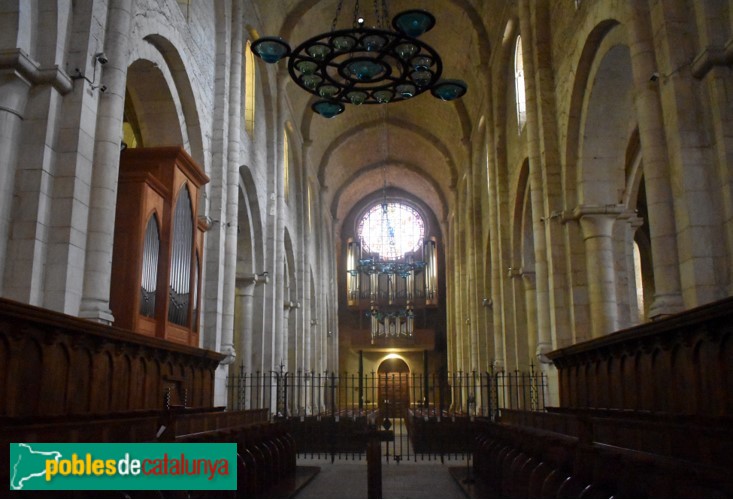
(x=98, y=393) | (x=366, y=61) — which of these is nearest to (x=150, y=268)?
(x=98, y=393)

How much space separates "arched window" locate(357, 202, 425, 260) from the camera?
41.8 metres

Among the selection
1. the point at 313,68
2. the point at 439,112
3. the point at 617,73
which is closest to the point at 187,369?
the point at 313,68

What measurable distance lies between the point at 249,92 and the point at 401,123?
45.9 ft

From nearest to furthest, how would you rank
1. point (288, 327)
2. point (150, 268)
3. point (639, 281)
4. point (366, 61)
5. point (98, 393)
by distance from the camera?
point (98, 393) < point (366, 61) < point (150, 268) < point (639, 281) < point (288, 327)

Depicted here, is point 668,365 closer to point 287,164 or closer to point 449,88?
point 449,88

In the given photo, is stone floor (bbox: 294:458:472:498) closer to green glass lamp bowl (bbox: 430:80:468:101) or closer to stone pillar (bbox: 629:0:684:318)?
stone pillar (bbox: 629:0:684:318)

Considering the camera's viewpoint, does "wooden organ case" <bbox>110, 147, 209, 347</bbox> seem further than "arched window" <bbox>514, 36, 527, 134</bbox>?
No

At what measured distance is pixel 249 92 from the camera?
19141 mm

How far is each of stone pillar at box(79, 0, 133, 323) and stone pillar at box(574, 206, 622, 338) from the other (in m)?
8.65

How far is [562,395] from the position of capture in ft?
39.5

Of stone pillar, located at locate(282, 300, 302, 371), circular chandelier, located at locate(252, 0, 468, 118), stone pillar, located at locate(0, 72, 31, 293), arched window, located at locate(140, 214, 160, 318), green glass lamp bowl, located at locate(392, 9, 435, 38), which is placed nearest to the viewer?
stone pillar, located at locate(0, 72, 31, 293)

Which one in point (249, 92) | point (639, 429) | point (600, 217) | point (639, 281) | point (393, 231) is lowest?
point (639, 429)
